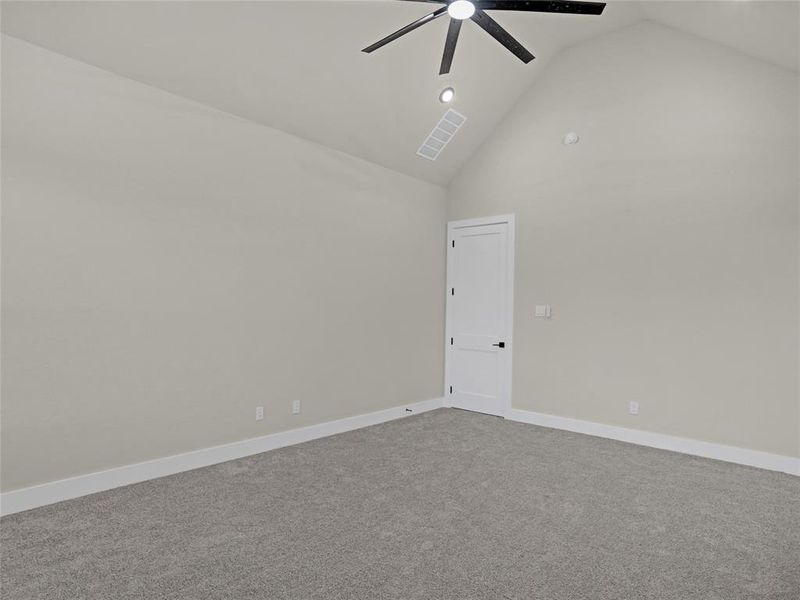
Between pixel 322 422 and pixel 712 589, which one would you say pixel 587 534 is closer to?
pixel 712 589

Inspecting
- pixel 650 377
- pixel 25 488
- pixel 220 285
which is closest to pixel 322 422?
pixel 220 285

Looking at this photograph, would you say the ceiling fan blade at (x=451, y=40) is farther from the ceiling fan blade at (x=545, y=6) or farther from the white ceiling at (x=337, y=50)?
the white ceiling at (x=337, y=50)

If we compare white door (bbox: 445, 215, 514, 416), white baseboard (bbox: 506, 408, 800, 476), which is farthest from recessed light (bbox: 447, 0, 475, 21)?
white baseboard (bbox: 506, 408, 800, 476)

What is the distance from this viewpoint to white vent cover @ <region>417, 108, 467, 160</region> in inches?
193

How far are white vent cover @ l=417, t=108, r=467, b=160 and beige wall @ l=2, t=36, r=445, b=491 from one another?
1.98 feet

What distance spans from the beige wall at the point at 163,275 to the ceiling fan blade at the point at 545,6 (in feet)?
7.25

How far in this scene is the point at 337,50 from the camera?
3.64 metres

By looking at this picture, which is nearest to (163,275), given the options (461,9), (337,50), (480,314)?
(337,50)

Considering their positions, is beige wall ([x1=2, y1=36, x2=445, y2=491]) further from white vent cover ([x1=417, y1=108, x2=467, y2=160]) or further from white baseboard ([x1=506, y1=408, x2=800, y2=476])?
white baseboard ([x1=506, y1=408, x2=800, y2=476])

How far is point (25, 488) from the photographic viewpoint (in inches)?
110

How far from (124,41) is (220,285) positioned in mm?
A: 1762

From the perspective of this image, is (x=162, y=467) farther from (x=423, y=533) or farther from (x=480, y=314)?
(x=480, y=314)

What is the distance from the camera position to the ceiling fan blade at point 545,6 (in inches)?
99.3

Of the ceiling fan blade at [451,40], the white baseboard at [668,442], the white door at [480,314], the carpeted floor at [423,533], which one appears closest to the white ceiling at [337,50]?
the ceiling fan blade at [451,40]
